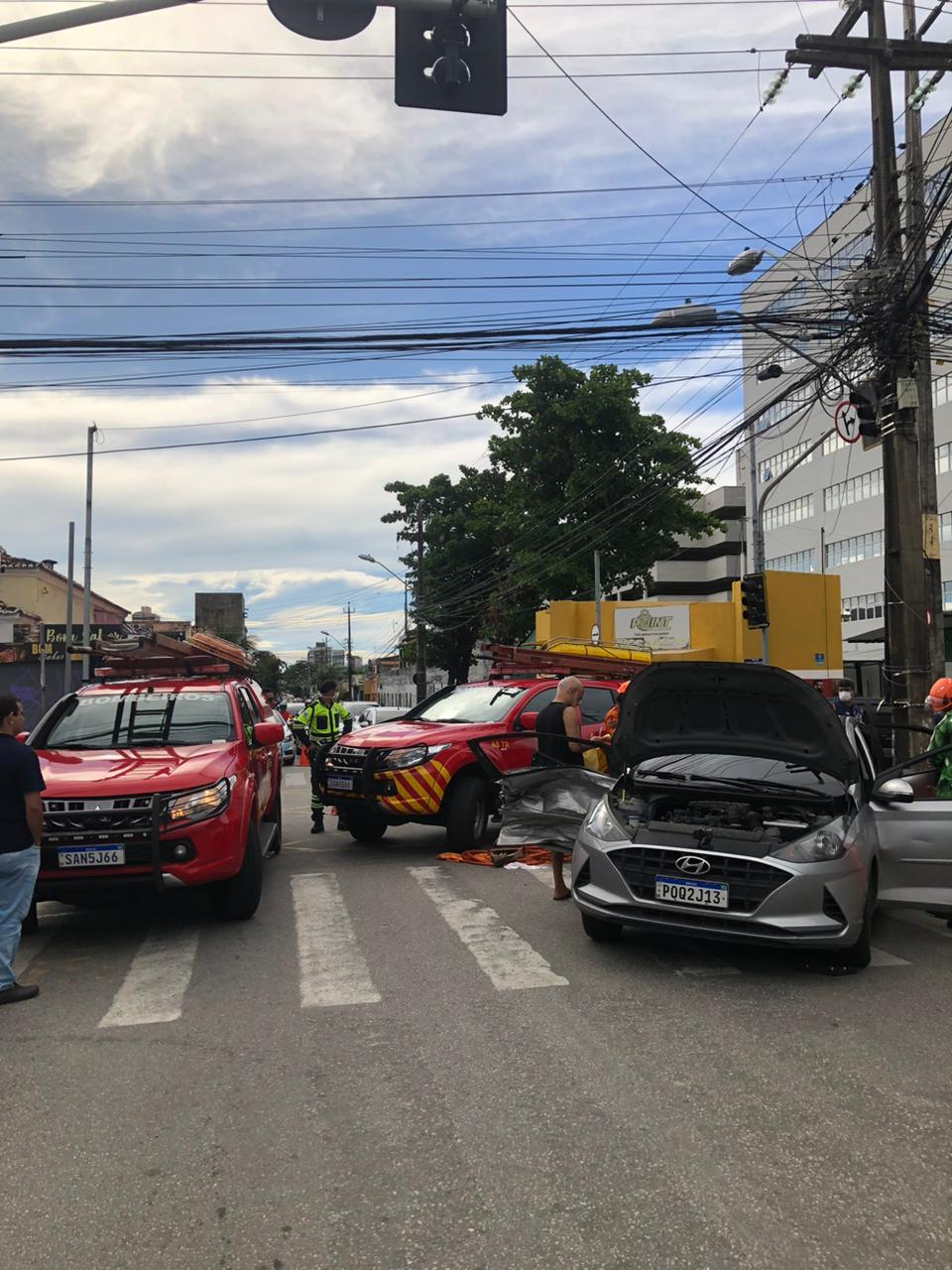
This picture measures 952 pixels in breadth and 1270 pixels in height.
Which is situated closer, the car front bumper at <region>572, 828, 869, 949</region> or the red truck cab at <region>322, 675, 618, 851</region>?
the car front bumper at <region>572, 828, 869, 949</region>

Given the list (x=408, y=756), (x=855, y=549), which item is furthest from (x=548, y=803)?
(x=855, y=549)

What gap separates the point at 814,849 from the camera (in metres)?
5.50

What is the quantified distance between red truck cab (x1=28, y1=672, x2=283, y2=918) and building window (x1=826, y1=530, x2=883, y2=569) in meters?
46.1

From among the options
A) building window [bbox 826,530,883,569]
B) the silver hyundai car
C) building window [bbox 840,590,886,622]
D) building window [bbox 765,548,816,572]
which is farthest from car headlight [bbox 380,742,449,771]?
building window [bbox 765,548,816,572]

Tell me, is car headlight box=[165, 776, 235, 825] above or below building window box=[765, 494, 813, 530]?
below

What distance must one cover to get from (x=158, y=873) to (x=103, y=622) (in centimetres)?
6805

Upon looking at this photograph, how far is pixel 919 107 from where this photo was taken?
41.0ft

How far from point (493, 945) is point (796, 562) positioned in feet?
178

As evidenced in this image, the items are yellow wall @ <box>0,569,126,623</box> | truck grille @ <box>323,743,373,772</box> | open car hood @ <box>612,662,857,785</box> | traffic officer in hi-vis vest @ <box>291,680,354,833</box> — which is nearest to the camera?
open car hood @ <box>612,662,857,785</box>

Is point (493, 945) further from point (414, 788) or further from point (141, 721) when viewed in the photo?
point (141, 721)

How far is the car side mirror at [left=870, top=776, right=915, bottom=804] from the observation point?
6.17 metres

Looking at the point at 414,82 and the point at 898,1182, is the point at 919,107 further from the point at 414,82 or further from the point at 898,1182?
the point at 898,1182

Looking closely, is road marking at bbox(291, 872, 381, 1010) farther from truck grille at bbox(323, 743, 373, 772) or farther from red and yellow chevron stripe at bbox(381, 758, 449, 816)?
truck grille at bbox(323, 743, 373, 772)

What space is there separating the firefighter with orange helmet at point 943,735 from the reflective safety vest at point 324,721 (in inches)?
299
